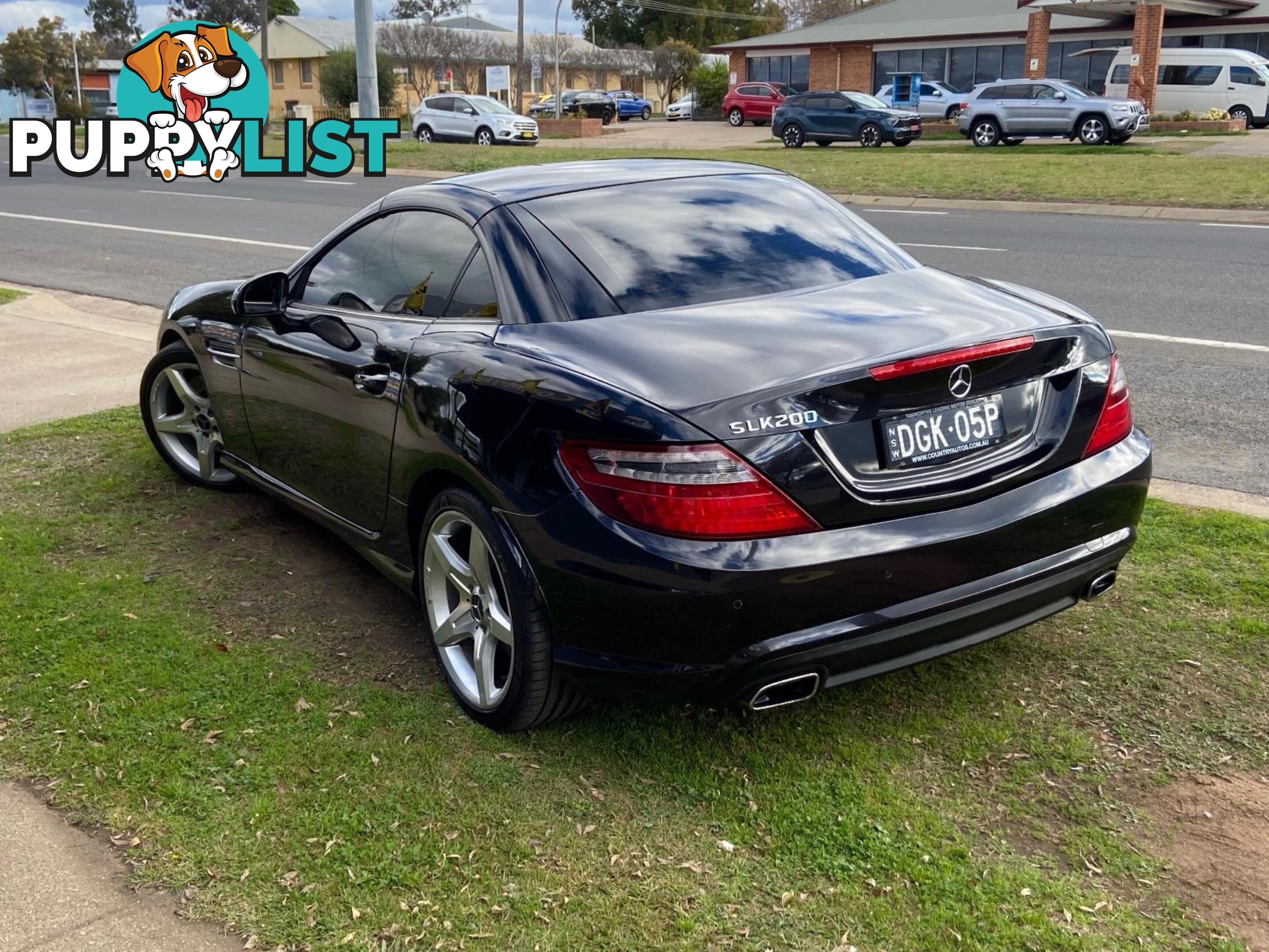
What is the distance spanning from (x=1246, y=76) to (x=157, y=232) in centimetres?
3232

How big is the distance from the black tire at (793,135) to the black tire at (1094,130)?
7405 millimetres

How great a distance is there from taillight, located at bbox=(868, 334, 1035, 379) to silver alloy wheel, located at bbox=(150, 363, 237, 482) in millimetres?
3330

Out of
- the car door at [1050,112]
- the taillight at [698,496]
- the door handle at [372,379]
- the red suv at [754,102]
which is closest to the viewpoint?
the taillight at [698,496]

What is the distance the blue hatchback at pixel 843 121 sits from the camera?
3388cm

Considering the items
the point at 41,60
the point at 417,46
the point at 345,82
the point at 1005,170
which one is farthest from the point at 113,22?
the point at 1005,170

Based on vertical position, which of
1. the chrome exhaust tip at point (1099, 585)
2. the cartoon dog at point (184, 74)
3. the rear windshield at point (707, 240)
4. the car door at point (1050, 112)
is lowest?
the chrome exhaust tip at point (1099, 585)

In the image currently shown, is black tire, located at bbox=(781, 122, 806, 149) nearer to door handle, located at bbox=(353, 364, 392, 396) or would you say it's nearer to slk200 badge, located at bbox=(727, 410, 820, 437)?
door handle, located at bbox=(353, 364, 392, 396)

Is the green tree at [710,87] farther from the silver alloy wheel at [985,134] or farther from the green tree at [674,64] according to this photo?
the silver alloy wheel at [985,134]

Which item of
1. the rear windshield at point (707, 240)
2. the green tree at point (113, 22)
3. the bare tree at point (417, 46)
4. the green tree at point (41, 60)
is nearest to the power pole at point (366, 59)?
the rear windshield at point (707, 240)

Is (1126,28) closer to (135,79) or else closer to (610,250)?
(135,79)

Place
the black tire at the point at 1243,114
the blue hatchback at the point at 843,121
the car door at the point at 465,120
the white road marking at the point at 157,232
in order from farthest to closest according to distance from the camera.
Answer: the car door at the point at 465,120, the black tire at the point at 1243,114, the blue hatchback at the point at 843,121, the white road marking at the point at 157,232

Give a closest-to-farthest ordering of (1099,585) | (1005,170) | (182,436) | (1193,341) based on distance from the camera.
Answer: (1099,585), (182,436), (1193,341), (1005,170)

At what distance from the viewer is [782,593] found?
2994 mm

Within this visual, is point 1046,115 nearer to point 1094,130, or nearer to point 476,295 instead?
point 1094,130
